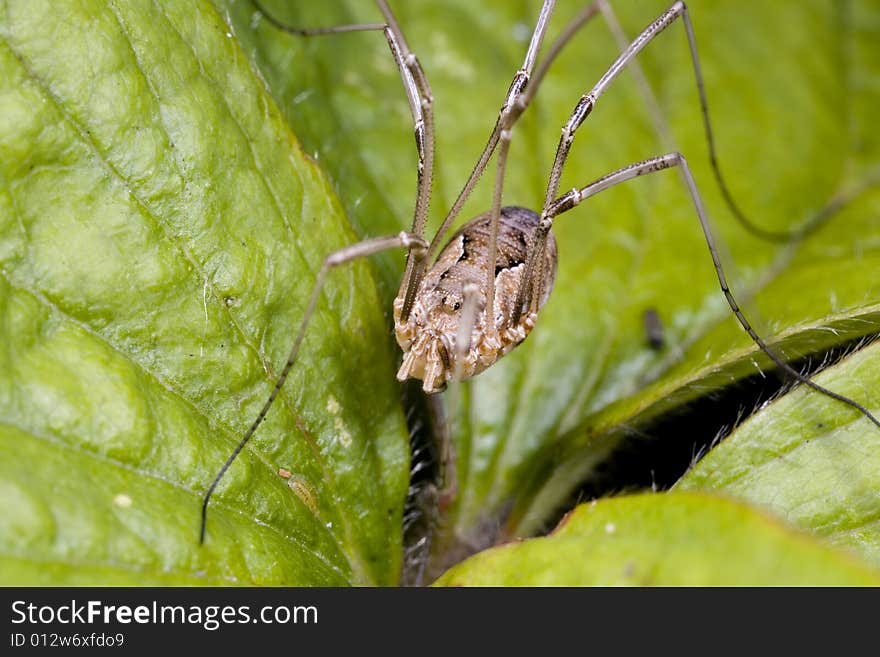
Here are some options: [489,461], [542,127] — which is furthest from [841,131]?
[489,461]

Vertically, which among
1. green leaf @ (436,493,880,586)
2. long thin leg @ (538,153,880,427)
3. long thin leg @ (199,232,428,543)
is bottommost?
green leaf @ (436,493,880,586)

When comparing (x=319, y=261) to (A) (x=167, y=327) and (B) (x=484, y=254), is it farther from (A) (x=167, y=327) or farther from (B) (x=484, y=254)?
(B) (x=484, y=254)

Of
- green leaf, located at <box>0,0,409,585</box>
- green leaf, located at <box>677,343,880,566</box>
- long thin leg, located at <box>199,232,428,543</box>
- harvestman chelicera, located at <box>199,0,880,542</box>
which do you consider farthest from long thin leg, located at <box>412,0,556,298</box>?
green leaf, located at <box>677,343,880,566</box>

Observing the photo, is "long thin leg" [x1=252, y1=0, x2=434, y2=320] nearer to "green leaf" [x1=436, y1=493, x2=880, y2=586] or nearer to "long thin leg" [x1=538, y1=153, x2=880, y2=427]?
"long thin leg" [x1=538, y1=153, x2=880, y2=427]

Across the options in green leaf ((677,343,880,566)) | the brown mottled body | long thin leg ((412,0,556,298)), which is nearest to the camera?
green leaf ((677,343,880,566))

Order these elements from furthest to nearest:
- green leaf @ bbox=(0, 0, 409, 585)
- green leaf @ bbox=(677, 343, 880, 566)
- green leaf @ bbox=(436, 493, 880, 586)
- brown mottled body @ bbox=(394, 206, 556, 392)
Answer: brown mottled body @ bbox=(394, 206, 556, 392) < green leaf @ bbox=(677, 343, 880, 566) < green leaf @ bbox=(0, 0, 409, 585) < green leaf @ bbox=(436, 493, 880, 586)

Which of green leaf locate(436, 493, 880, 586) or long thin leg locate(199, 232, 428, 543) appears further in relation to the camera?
long thin leg locate(199, 232, 428, 543)

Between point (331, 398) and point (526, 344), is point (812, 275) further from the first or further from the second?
point (331, 398)

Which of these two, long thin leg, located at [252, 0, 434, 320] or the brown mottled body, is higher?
long thin leg, located at [252, 0, 434, 320]
